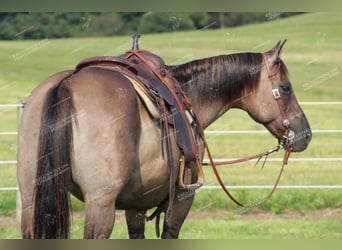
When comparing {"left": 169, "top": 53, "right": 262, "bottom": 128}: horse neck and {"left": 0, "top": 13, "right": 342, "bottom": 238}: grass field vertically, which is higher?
{"left": 169, "top": 53, "right": 262, "bottom": 128}: horse neck

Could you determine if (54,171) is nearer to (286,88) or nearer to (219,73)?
(219,73)

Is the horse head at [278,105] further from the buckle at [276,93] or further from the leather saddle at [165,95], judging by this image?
the leather saddle at [165,95]

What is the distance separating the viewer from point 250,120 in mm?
17281

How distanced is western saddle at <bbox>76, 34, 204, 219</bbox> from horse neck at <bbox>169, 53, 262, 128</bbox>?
381mm

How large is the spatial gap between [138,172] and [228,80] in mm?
1473

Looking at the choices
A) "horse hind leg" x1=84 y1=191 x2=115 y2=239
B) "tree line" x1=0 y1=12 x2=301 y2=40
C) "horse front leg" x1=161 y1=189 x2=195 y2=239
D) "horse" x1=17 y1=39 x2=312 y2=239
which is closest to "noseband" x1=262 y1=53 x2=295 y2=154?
"horse front leg" x1=161 y1=189 x2=195 y2=239

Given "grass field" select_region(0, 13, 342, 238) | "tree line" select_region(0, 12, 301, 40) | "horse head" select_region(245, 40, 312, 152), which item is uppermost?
"tree line" select_region(0, 12, 301, 40)

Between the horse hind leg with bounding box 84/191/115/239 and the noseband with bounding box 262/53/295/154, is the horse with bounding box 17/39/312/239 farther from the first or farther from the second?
the noseband with bounding box 262/53/295/154

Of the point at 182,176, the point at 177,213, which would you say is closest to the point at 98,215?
the point at 182,176


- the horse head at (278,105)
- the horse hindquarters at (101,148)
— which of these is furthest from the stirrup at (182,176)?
the horse head at (278,105)

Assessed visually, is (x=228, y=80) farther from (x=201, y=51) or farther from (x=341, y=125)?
(x=201, y=51)

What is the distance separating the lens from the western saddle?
4.70 metres

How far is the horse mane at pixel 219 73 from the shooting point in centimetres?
561

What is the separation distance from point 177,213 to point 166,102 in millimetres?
1043
